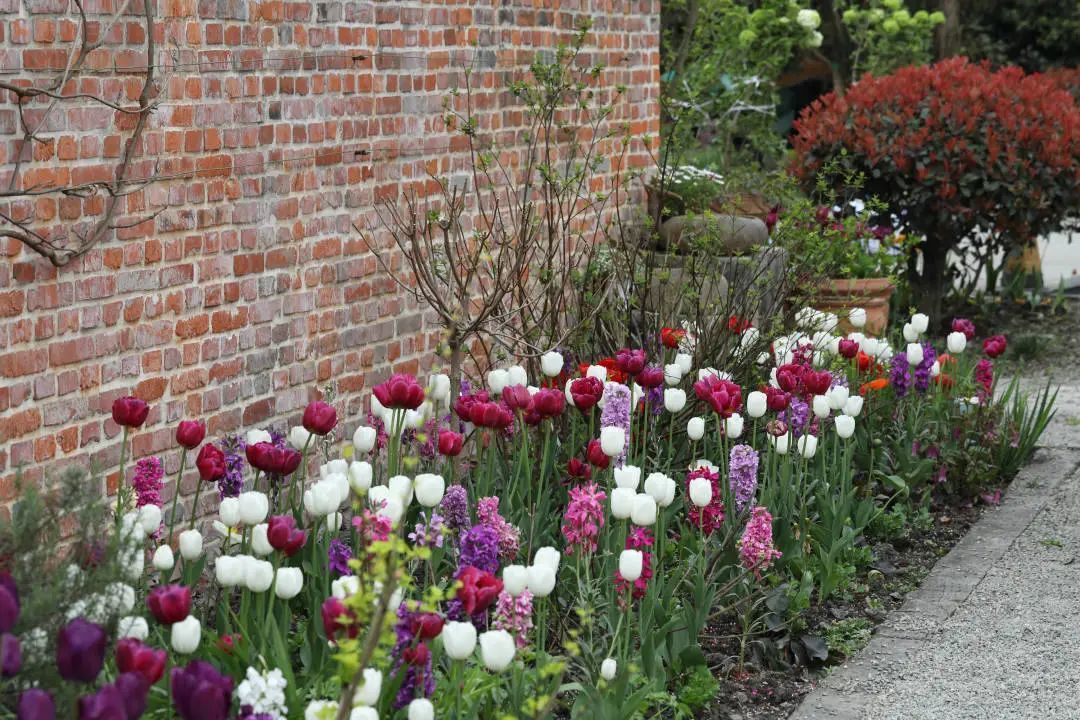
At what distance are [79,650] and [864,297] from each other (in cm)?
633

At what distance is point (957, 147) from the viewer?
8.77 meters

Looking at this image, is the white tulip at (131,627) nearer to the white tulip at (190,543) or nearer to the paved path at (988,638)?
the white tulip at (190,543)

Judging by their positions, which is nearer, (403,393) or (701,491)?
(403,393)

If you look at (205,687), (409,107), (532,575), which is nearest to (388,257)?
(409,107)

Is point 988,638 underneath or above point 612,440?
underneath

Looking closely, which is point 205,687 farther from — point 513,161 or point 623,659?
point 513,161

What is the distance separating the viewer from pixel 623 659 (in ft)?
12.0

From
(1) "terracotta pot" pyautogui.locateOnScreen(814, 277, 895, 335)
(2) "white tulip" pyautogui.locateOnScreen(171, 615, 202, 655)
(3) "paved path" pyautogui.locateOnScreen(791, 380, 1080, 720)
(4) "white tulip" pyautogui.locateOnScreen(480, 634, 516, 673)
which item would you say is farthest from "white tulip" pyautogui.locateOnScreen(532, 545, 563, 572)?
(1) "terracotta pot" pyautogui.locateOnScreen(814, 277, 895, 335)

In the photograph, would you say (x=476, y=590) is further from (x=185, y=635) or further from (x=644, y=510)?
(x=644, y=510)

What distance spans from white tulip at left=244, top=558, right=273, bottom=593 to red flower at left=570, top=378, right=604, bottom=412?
52.6 inches

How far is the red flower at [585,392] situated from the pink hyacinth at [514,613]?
3.70ft

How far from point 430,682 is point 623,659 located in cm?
87

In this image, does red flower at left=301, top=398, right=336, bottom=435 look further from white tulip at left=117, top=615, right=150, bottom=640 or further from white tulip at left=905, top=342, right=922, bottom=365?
white tulip at left=905, top=342, right=922, bottom=365

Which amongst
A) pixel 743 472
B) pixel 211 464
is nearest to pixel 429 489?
pixel 211 464
